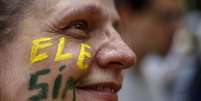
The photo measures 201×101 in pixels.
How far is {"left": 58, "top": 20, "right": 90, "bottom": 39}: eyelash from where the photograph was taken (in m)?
2.56

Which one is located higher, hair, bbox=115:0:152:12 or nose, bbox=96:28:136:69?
nose, bbox=96:28:136:69

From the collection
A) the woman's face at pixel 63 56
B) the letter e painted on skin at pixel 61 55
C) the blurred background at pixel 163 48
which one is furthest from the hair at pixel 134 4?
the letter e painted on skin at pixel 61 55

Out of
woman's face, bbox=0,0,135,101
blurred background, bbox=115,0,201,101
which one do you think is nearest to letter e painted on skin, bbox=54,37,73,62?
woman's face, bbox=0,0,135,101

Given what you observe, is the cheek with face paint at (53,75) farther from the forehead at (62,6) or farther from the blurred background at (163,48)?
the blurred background at (163,48)

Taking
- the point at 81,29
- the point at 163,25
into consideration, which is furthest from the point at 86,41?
the point at 163,25

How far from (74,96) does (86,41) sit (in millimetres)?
263

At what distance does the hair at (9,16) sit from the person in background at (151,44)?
1902mm

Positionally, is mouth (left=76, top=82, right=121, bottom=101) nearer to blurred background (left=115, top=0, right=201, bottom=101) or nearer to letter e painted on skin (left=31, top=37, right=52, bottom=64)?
letter e painted on skin (left=31, top=37, right=52, bottom=64)

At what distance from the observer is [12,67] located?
246 cm

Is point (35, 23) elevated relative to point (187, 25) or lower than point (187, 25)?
elevated

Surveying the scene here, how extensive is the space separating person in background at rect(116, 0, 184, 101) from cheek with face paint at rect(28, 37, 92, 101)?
1830mm

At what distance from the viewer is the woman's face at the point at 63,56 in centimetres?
244

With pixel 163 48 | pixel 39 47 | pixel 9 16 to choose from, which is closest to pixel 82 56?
pixel 39 47

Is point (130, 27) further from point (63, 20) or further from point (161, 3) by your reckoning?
point (63, 20)
